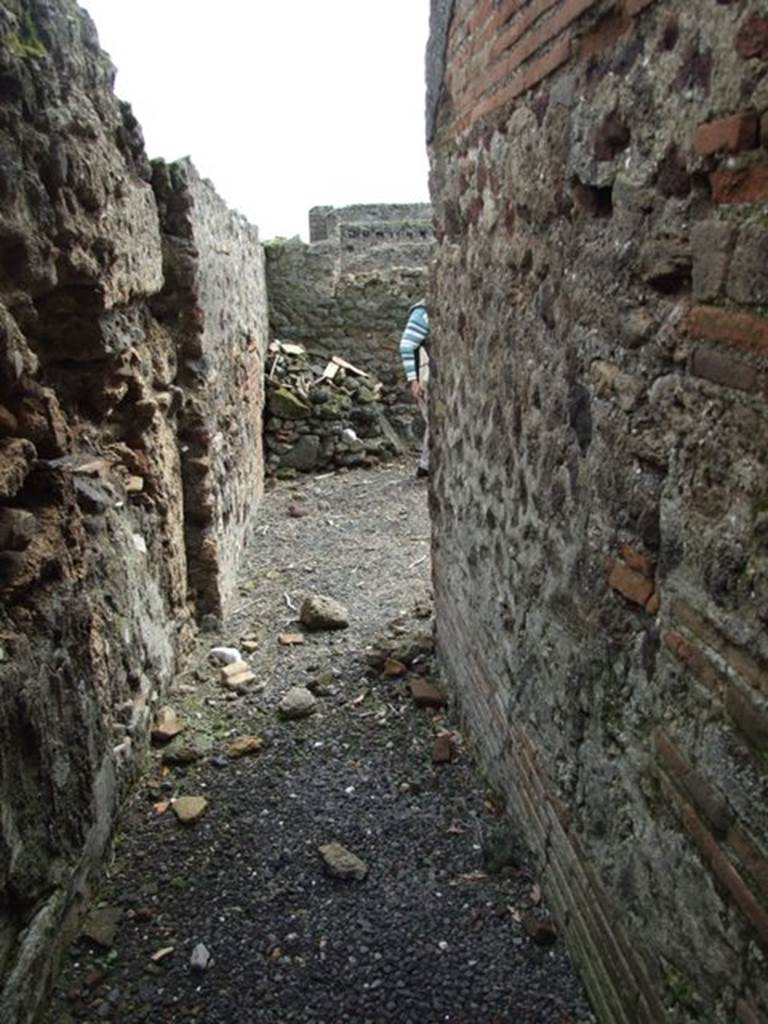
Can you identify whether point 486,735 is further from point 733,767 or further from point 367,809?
point 733,767

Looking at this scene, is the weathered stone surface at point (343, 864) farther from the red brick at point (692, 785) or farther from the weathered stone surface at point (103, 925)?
the red brick at point (692, 785)

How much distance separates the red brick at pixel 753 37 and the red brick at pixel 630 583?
1.00m

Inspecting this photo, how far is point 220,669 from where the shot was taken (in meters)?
4.57

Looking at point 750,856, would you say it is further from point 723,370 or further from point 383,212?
point 383,212

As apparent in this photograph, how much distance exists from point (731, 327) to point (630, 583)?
2.24 ft

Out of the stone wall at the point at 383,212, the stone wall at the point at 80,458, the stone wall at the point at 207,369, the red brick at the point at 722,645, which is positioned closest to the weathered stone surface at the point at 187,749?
the stone wall at the point at 80,458

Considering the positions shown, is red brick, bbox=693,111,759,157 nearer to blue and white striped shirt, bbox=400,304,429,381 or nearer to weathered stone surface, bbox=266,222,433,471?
blue and white striped shirt, bbox=400,304,429,381

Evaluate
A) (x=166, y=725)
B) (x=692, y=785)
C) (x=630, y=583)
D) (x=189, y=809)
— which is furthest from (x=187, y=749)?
(x=692, y=785)

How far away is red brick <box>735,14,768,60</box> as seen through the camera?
48.4 inches

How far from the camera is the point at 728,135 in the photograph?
1.33m

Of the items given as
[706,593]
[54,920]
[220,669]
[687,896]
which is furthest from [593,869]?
[220,669]

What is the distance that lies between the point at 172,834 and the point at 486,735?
1305 mm

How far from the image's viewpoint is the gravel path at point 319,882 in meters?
2.42

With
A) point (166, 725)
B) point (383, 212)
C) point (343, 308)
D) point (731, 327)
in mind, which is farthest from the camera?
point (383, 212)
